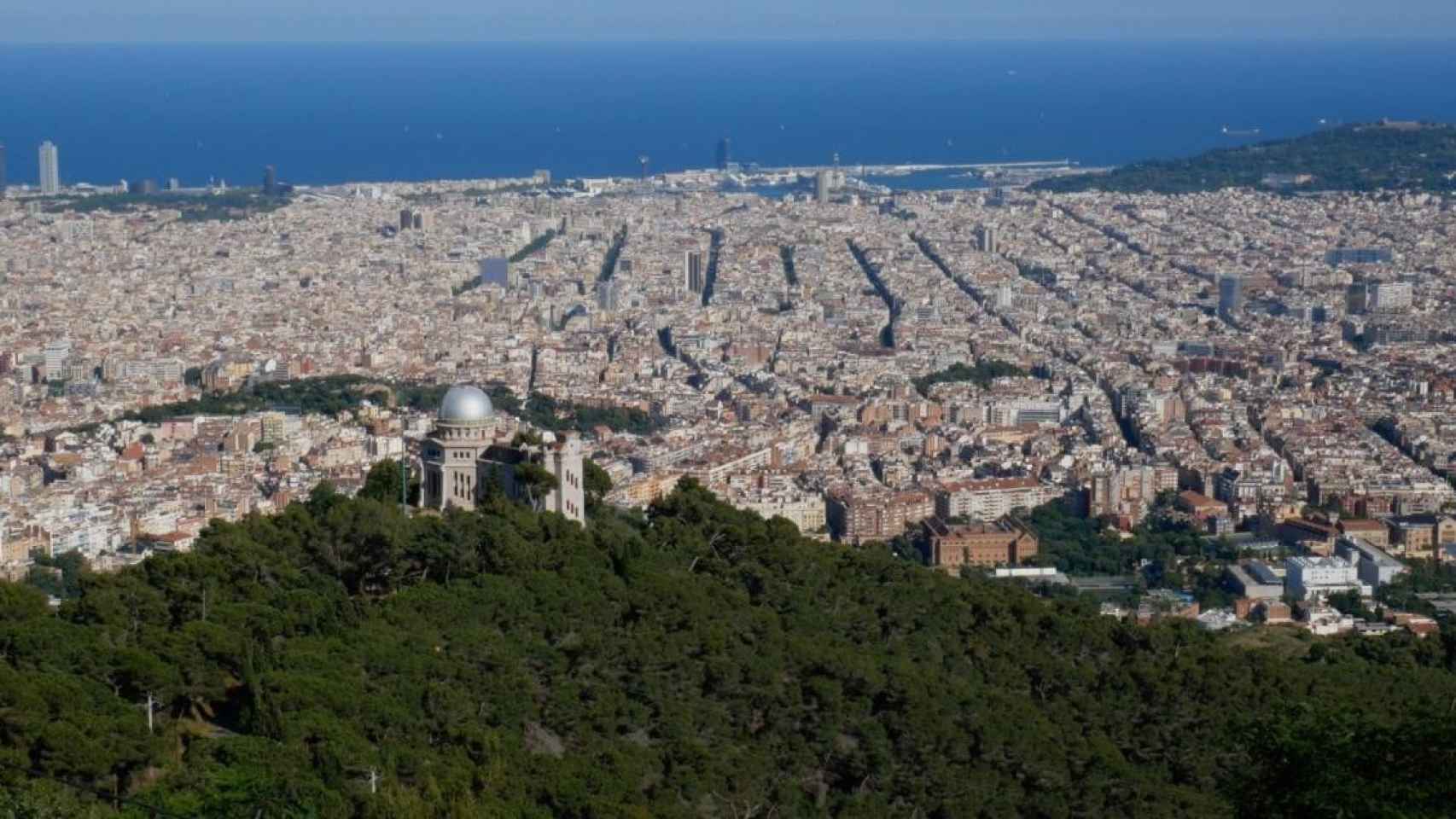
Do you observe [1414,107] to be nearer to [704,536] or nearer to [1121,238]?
[1121,238]

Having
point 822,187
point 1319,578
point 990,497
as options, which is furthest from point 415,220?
point 1319,578

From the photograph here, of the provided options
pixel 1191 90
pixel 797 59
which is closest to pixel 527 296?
pixel 1191 90

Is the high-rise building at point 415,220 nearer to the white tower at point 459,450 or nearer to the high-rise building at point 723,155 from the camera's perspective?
the high-rise building at point 723,155

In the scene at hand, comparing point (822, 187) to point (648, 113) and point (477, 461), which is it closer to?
point (648, 113)

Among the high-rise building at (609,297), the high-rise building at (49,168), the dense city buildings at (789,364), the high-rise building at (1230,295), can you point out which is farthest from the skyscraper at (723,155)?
the high-rise building at (1230,295)

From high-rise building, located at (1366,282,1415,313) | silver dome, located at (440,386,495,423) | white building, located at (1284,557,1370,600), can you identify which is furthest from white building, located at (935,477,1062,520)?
high-rise building, located at (1366,282,1415,313)

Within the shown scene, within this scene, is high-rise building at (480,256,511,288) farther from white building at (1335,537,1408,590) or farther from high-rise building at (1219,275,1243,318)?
white building at (1335,537,1408,590)

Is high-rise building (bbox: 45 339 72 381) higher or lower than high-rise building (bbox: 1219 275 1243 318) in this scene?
lower
